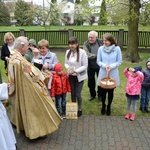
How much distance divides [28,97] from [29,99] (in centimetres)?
4

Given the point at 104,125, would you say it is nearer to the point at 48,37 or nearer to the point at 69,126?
the point at 69,126

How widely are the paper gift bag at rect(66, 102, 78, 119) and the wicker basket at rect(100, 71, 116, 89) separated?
31.0 inches

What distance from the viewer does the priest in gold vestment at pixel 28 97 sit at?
396 centimetres

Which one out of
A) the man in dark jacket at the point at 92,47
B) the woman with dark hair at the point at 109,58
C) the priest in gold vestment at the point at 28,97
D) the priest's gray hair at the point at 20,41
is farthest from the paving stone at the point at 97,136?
the priest's gray hair at the point at 20,41

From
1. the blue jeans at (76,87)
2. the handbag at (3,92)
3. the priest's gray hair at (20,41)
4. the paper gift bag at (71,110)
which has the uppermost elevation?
the priest's gray hair at (20,41)

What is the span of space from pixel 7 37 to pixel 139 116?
12.9ft

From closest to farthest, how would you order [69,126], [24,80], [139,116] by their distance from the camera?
[24,80] → [69,126] → [139,116]

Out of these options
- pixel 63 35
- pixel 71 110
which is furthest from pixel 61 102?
pixel 63 35

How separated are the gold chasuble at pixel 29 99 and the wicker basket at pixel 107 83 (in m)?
1.31

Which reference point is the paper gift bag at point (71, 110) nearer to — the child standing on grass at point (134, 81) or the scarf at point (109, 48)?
the child standing on grass at point (134, 81)

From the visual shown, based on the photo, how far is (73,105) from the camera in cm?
532

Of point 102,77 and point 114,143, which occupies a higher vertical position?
point 102,77

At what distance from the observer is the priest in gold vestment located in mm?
3955

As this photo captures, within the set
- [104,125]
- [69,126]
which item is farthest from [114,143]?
[69,126]
